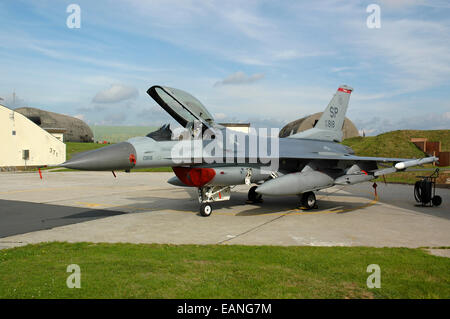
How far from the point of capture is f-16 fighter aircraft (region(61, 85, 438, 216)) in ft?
28.9

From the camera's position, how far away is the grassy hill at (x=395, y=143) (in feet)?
120

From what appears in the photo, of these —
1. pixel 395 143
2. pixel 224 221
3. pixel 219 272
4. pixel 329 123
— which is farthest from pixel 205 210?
pixel 395 143

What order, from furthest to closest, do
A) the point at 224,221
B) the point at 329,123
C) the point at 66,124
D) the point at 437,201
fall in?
the point at 66,124 < the point at 329,123 < the point at 437,201 < the point at 224,221

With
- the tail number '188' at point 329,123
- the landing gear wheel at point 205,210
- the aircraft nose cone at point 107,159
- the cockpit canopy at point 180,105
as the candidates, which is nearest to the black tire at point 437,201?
the tail number '188' at point 329,123

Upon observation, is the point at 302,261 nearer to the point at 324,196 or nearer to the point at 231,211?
the point at 231,211

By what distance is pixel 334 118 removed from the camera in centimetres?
1535

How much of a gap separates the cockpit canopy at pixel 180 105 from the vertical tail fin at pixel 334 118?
613 centimetres

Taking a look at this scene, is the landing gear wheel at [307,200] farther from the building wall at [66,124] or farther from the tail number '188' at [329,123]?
the building wall at [66,124]

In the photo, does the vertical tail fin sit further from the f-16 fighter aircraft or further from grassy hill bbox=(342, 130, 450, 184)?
grassy hill bbox=(342, 130, 450, 184)

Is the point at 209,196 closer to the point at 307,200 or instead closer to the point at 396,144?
the point at 307,200

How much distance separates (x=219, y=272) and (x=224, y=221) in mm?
4850

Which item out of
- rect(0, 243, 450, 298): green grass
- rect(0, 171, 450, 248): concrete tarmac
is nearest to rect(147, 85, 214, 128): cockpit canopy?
rect(0, 171, 450, 248): concrete tarmac
